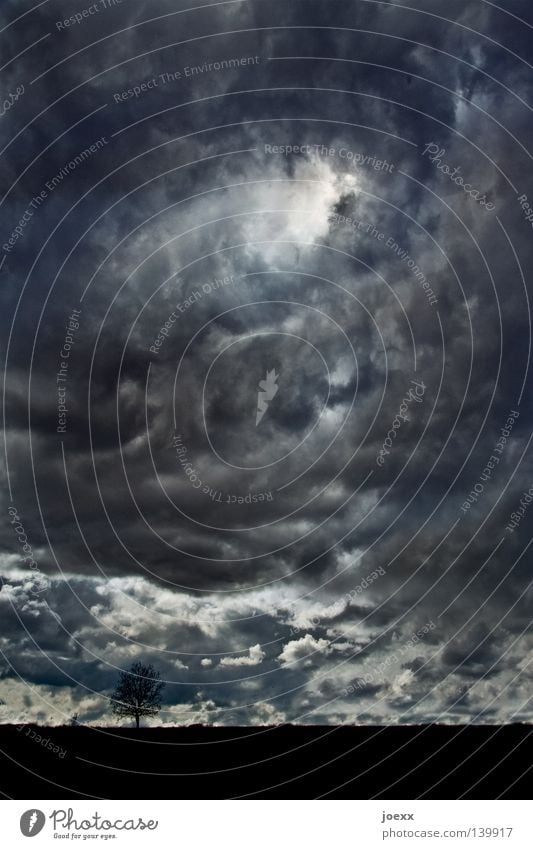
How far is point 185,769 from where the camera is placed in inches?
2229

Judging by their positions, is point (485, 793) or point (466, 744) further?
point (466, 744)

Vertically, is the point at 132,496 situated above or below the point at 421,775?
above

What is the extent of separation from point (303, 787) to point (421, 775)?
1082 centimetres

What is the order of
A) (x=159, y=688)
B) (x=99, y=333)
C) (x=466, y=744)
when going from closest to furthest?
(x=99, y=333) < (x=466, y=744) < (x=159, y=688)

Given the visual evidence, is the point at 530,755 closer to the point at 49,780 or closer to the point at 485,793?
the point at 485,793

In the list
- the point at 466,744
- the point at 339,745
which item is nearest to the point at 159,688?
the point at 339,745

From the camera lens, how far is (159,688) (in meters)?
108

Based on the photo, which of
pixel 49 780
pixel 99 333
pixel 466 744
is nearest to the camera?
pixel 99 333

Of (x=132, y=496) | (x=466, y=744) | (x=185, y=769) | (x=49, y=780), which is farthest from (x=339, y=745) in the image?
(x=132, y=496)

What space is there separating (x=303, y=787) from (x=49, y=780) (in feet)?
61.4
